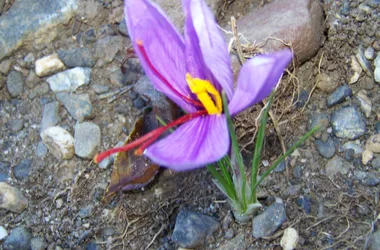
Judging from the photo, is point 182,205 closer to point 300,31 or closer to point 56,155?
point 56,155

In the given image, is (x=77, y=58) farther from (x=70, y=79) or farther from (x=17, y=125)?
(x=17, y=125)

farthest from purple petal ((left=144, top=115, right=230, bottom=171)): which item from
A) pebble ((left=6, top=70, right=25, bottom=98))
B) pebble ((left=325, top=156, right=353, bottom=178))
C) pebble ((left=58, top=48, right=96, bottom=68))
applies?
pebble ((left=6, top=70, right=25, bottom=98))

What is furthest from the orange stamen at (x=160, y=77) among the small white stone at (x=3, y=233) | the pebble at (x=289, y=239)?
the small white stone at (x=3, y=233)

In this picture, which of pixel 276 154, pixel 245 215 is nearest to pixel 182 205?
pixel 245 215

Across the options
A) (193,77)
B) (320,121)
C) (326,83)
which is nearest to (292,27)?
(326,83)

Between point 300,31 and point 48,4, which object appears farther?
point 48,4

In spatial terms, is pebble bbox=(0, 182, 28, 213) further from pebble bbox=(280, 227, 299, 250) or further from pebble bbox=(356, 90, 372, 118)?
pebble bbox=(356, 90, 372, 118)

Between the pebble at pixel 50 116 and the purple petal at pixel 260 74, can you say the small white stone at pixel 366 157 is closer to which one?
the purple petal at pixel 260 74
